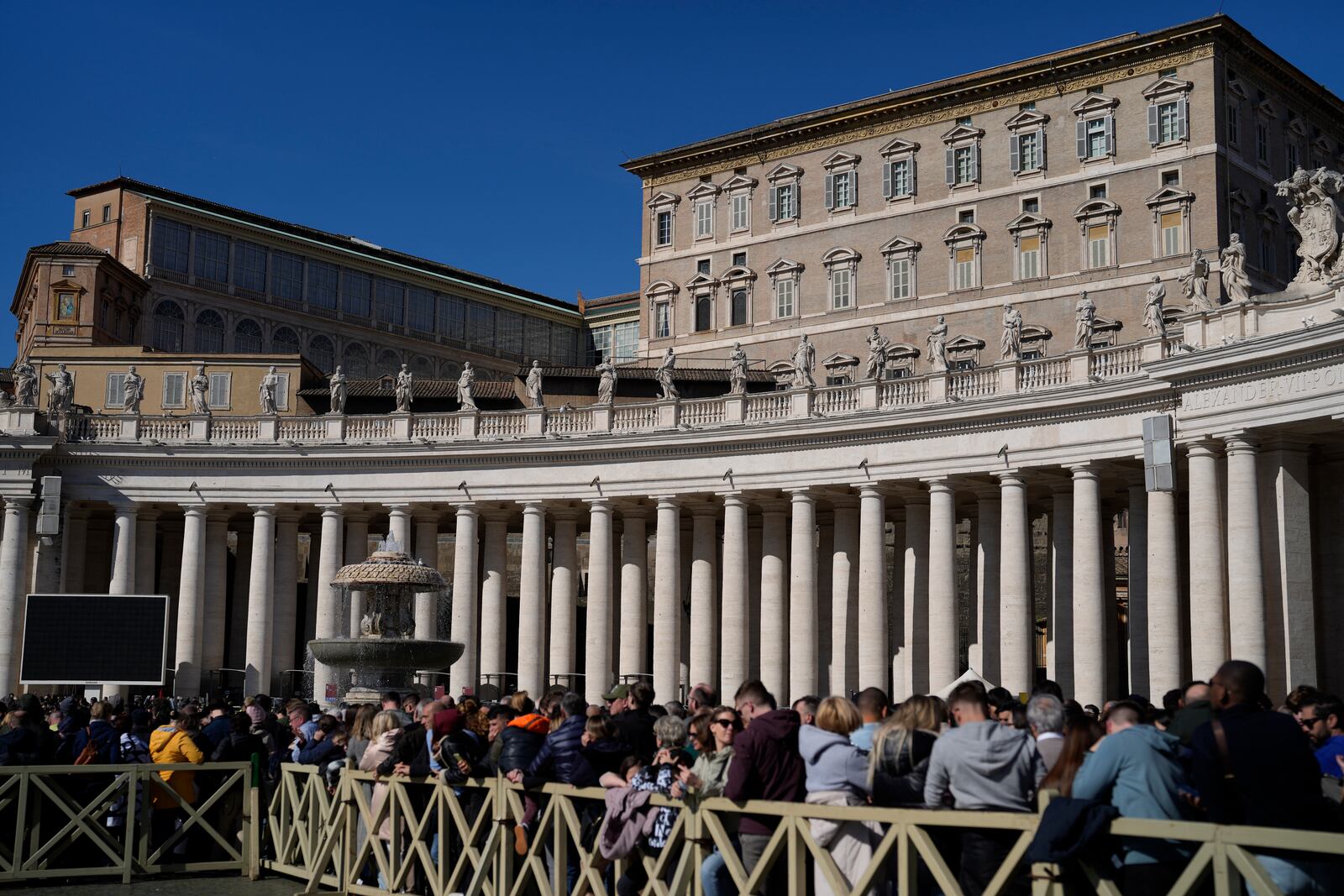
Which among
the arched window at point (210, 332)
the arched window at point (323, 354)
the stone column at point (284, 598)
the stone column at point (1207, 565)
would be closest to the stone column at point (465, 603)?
the stone column at point (284, 598)

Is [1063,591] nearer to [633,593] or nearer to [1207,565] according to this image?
[1207,565]

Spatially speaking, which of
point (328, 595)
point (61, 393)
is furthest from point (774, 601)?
point (61, 393)

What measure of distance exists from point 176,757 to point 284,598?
36.3m

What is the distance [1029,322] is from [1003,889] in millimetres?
56330

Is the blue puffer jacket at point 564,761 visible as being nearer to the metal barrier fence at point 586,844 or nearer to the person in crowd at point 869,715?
the metal barrier fence at point 586,844

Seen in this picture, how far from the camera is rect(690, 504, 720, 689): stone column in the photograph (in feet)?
171

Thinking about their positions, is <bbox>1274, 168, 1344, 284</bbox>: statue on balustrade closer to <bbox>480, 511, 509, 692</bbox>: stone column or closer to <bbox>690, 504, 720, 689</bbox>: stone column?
<bbox>690, 504, 720, 689</bbox>: stone column

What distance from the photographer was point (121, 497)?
182 ft

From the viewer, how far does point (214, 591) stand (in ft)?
186

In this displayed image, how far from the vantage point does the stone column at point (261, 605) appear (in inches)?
2124

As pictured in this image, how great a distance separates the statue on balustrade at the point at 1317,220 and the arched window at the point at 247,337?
7009 centimetres

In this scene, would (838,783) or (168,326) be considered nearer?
(838,783)

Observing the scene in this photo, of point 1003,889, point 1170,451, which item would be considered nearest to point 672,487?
point 1170,451

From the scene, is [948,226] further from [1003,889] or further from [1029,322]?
[1003,889]
